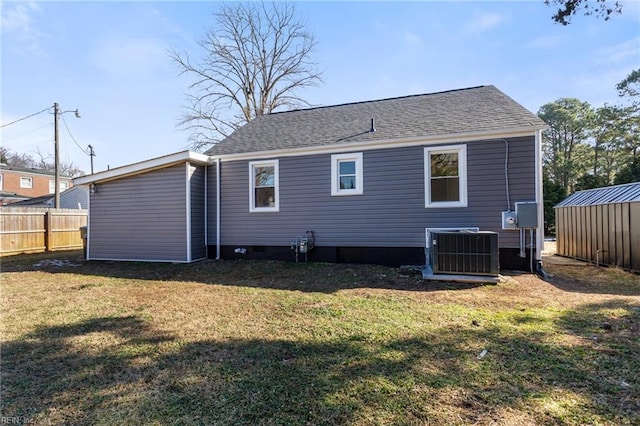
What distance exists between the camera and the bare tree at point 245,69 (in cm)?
2080

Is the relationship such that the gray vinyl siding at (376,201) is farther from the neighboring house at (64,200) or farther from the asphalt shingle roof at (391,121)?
the neighboring house at (64,200)

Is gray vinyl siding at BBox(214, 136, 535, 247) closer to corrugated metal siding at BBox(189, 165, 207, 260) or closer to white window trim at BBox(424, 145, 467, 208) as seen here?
white window trim at BBox(424, 145, 467, 208)

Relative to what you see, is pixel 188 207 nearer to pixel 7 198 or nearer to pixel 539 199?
pixel 539 199

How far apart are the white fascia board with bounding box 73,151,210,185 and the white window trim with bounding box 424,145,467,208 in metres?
6.30

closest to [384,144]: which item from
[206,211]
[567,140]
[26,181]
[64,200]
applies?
[206,211]

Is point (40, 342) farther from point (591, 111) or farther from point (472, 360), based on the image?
point (591, 111)

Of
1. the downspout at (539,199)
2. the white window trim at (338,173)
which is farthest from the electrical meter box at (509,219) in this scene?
the white window trim at (338,173)

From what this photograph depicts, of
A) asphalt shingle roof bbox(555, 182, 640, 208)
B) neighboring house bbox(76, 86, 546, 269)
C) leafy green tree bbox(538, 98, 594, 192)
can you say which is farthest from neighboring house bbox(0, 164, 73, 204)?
leafy green tree bbox(538, 98, 594, 192)

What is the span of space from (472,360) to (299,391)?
5.33ft

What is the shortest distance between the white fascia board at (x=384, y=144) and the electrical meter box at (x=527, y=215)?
1.60 meters

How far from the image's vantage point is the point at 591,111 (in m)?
24.8

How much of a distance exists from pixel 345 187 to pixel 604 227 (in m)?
7.21

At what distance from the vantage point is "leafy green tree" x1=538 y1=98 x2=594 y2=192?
24828 millimetres

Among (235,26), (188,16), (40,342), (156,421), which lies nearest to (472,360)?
(156,421)
